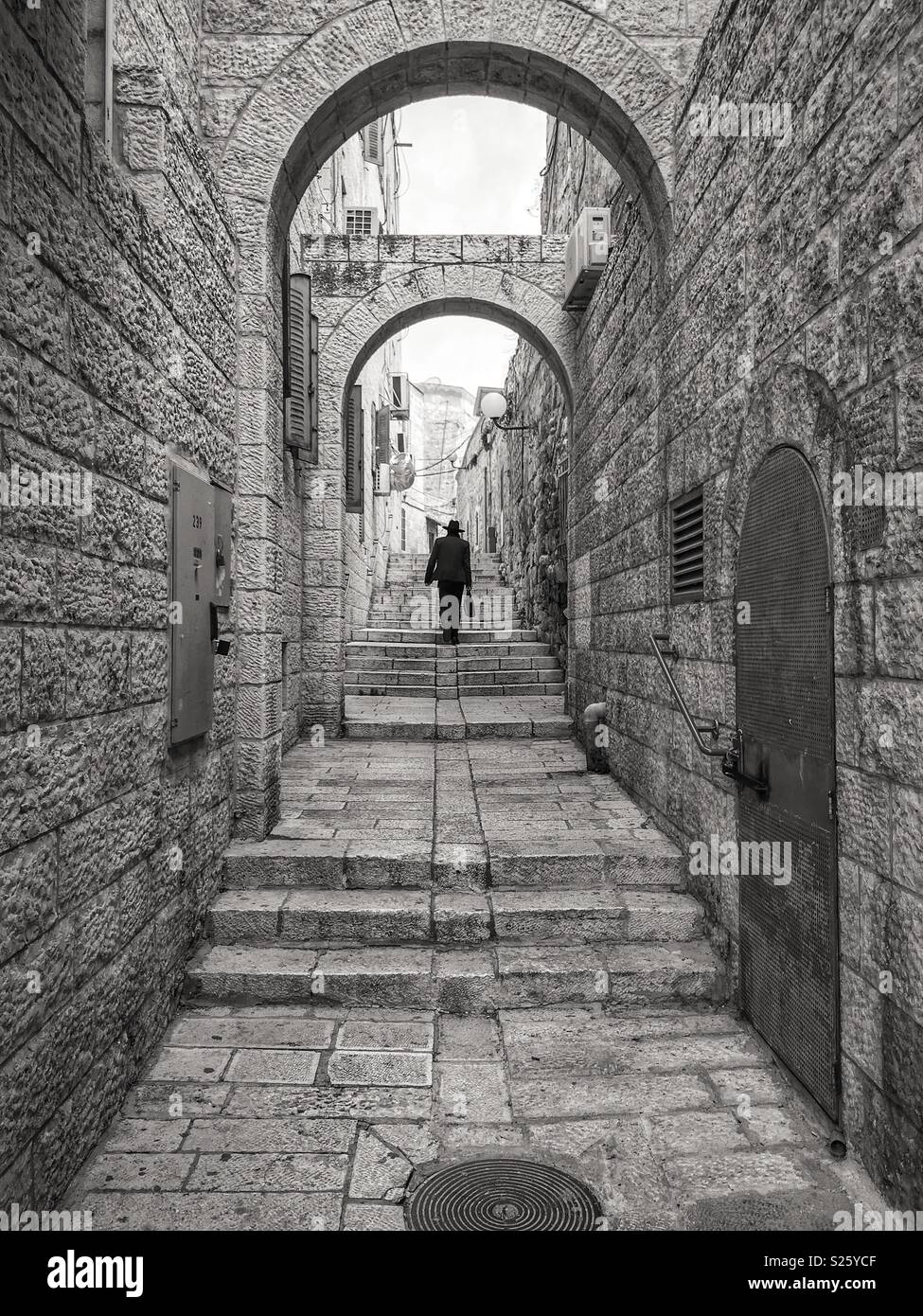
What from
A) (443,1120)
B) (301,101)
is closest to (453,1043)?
(443,1120)

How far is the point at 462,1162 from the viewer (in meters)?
2.51

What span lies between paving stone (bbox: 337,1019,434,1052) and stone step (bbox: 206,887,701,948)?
0.53 metres

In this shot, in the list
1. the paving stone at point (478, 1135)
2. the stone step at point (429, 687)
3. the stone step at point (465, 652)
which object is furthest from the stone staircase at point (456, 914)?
the stone step at point (465, 652)

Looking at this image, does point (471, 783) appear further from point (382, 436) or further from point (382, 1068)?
point (382, 436)

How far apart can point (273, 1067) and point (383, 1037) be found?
433 mm

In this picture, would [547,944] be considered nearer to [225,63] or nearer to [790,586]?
[790,586]

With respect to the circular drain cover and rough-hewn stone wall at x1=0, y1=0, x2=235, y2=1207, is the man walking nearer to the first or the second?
rough-hewn stone wall at x1=0, y1=0, x2=235, y2=1207

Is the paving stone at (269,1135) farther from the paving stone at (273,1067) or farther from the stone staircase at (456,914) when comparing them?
the stone staircase at (456,914)

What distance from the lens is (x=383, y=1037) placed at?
328 cm

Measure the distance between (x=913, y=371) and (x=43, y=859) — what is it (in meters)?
2.34

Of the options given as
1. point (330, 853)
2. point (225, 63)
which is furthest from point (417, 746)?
point (225, 63)

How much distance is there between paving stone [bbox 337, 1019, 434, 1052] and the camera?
3.20m

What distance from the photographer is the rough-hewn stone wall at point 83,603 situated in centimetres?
202

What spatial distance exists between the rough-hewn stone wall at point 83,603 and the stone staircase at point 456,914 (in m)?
0.47
